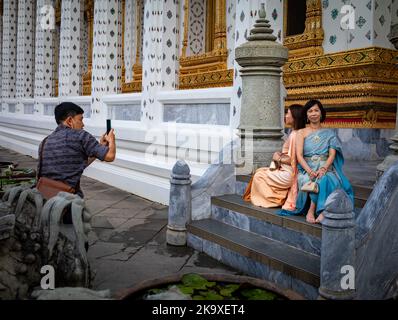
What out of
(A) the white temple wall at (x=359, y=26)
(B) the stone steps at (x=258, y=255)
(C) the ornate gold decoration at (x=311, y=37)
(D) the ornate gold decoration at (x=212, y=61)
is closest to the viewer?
(B) the stone steps at (x=258, y=255)

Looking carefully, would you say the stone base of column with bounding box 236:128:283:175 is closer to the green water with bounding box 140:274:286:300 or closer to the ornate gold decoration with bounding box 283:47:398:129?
the ornate gold decoration with bounding box 283:47:398:129

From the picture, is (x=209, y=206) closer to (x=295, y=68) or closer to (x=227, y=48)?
(x=295, y=68)

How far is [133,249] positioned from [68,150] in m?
1.47

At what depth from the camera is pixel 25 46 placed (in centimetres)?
1650

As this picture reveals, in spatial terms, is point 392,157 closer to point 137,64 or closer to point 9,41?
point 137,64

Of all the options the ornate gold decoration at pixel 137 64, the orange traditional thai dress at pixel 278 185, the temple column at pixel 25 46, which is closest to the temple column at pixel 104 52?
the ornate gold decoration at pixel 137 64

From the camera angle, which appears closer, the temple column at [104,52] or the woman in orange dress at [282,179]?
the woman in orange dress at [282,179]

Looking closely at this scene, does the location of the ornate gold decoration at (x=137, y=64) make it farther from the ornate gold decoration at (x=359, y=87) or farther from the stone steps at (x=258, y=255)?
the stone steps at (x=258, y=255)

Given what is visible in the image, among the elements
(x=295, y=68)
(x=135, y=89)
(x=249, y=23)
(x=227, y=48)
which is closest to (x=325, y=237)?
(x=249, y=23)

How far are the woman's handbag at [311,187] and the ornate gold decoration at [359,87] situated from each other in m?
3.40

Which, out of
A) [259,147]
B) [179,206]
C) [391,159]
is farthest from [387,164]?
[179,206]

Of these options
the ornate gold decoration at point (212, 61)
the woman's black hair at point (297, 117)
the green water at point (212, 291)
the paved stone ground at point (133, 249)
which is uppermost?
the ornate gold decoration at point (212, 61)

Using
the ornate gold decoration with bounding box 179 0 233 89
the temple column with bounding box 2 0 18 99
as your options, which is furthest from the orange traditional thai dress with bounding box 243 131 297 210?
the temple column with bounding box 2 0 18 99

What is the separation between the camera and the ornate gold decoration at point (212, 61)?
11.0 m
